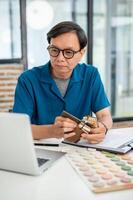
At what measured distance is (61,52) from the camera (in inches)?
62.1

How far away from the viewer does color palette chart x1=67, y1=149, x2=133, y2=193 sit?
96cm

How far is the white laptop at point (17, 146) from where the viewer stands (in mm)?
1009

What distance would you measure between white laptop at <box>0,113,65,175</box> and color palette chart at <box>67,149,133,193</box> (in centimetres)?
15

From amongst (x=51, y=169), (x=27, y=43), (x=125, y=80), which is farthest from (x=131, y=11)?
(x=51, y=169)

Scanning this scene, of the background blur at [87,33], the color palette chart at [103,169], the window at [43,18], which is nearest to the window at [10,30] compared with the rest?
the background blur at [87,33]

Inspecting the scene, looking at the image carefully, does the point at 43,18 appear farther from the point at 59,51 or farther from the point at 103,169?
the point at 103,169

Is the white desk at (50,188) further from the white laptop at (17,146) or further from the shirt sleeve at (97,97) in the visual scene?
the shirt sleeve at (97,97)

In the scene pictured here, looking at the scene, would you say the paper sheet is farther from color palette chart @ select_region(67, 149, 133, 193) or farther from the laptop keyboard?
the laptop keyboard

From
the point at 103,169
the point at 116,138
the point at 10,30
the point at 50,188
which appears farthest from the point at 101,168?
the point at 10,30

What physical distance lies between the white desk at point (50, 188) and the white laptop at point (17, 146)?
0.09 feet

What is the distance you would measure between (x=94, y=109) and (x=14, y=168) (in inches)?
32.7

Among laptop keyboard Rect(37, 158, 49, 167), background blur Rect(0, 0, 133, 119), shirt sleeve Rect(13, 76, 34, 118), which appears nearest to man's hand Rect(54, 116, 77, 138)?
laptop keyboard Rect(37, 158, 49, 167)

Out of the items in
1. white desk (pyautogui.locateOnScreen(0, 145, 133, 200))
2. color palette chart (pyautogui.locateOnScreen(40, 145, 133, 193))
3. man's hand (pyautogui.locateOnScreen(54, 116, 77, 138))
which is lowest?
white desk (pyautogui.locateOnScreen(0, 145, 133, 200))

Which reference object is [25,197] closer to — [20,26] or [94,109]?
[94,109]
